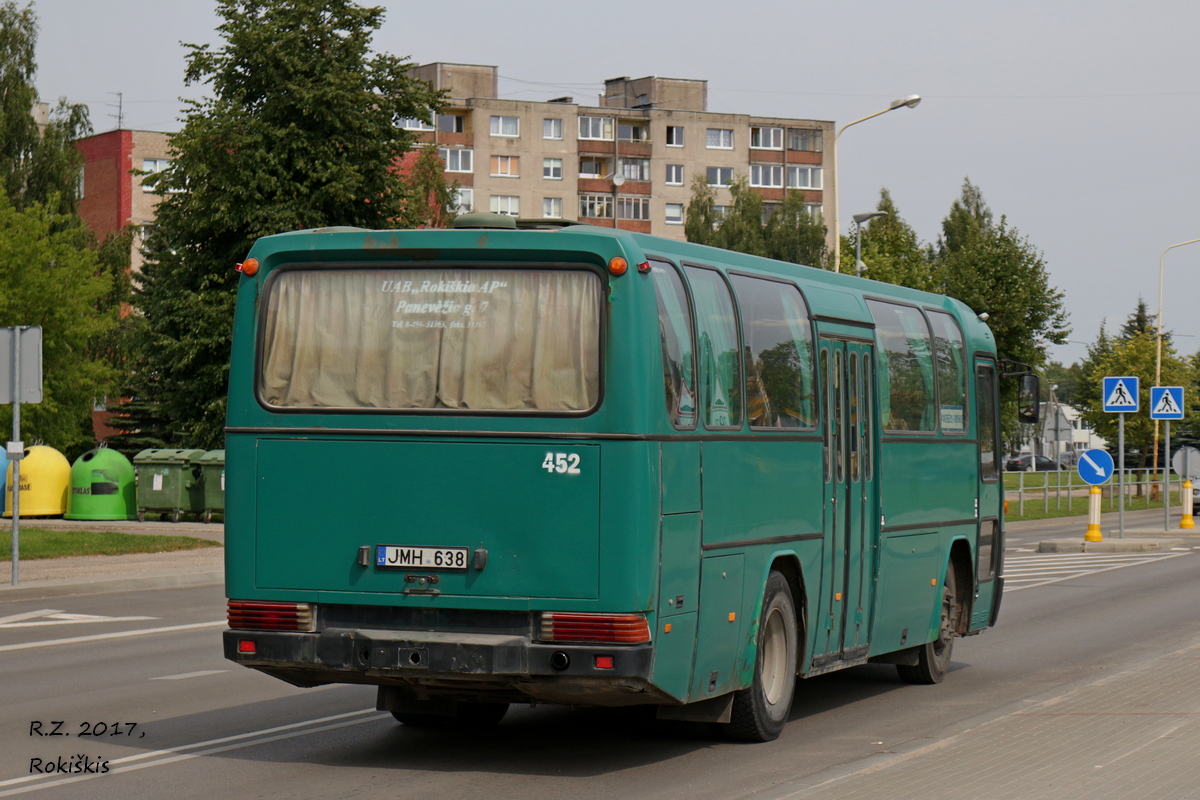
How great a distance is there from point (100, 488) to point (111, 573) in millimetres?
14780

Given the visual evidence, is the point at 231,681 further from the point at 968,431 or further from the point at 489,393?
the point at 968,431

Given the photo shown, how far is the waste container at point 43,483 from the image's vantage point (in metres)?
36.7

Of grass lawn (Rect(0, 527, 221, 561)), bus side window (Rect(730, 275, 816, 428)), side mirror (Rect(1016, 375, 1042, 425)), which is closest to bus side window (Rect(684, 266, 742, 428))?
bus side window (Rect(730, 275, 816, 428))

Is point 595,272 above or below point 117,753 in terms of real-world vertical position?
above

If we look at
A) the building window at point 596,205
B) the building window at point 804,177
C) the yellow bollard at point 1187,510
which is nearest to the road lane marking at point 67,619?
the yellow bollard at point 1187,510

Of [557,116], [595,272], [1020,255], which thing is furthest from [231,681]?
[557,116]

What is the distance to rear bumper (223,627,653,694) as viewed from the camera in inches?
328

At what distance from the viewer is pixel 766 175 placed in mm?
111625

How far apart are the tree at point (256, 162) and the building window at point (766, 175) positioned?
6572 cm

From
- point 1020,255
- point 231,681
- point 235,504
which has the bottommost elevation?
point 231,681

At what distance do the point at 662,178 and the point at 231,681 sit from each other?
3816 inches

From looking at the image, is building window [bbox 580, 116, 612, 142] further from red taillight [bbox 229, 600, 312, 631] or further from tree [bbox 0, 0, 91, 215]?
red taillight [bbox 229, 600, 312, 631]

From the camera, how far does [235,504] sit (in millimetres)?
9039

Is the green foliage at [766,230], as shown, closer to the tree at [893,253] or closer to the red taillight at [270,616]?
the tree at [893,253]
